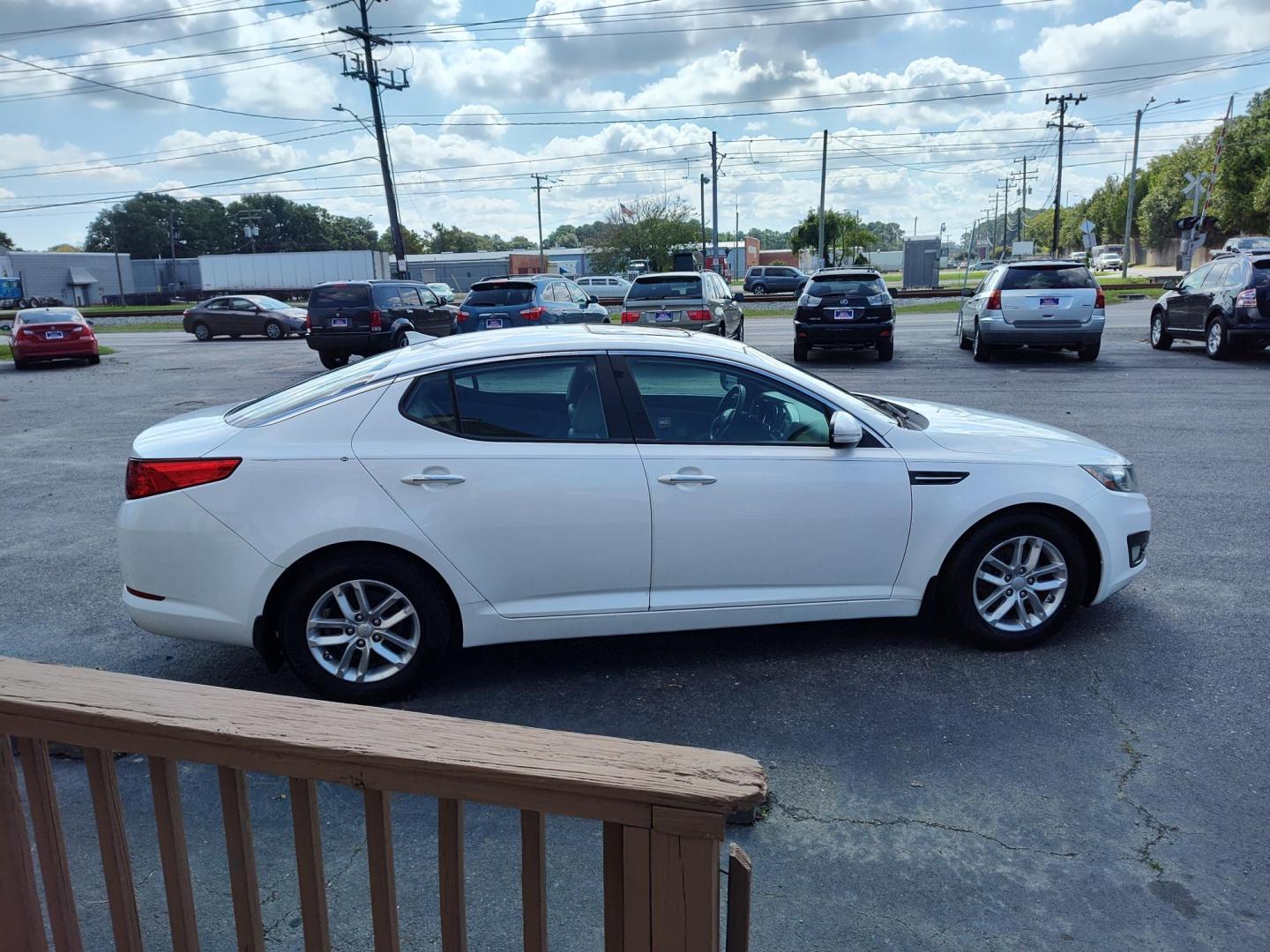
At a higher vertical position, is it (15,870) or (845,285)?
(845,285)

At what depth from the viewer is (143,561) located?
4.29 meters

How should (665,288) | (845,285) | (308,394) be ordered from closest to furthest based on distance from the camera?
(308,394) < (665,288) < (845,285)

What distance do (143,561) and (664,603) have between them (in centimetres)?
230

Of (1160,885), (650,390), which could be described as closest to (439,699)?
(650,390)

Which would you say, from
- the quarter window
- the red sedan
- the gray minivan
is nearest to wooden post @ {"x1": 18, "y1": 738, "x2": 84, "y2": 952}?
the quarter window

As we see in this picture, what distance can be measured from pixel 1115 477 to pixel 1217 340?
13606 mm

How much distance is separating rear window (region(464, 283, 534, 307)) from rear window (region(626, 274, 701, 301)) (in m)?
2.43

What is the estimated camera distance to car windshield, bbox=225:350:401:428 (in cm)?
453

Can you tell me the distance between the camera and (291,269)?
64.6m

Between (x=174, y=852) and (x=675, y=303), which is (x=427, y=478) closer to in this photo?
(x=174, y=852)

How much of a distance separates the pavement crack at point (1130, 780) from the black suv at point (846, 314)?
1310 centimetres

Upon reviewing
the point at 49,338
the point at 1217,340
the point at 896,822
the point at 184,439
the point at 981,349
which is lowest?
the point at 896,822

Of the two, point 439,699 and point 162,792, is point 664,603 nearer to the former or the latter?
point 439,699

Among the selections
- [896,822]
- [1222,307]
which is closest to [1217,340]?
[1222,307]
